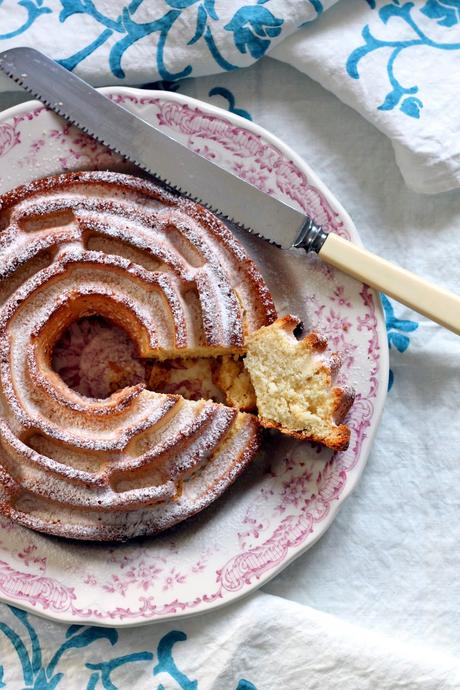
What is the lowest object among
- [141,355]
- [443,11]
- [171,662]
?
[171,662]

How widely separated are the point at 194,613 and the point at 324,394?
72 cm

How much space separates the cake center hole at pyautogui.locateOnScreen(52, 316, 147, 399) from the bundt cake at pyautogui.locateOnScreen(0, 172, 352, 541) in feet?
0.33

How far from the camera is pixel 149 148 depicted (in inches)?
93.8

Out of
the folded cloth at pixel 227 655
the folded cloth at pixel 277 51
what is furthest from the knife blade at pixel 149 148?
the folded cloth at pixel 227 655

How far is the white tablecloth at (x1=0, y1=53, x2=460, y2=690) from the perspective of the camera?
7.75 ft

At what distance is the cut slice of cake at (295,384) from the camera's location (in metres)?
2.28

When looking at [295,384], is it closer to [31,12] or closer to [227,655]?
[227,655]

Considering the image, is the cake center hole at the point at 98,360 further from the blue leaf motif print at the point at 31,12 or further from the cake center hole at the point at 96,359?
the blue leaf motif print at the point at 31,12

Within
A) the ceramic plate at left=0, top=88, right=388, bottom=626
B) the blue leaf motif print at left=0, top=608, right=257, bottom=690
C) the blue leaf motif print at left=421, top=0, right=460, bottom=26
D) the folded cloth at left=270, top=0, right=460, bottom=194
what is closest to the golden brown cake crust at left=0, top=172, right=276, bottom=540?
the ceramic plate at left=0, top=88, right=388, bottom=626

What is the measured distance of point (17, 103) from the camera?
2.54 m

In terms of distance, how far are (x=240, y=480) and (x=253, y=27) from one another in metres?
1.38

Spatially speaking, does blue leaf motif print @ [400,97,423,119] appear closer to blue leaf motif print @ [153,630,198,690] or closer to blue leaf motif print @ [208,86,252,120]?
blue leaf motif print @ [208,86,252,120]

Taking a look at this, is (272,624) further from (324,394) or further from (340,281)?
(340,281)

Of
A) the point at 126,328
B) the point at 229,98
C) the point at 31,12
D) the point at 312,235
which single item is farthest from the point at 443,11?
the point at 126,328
